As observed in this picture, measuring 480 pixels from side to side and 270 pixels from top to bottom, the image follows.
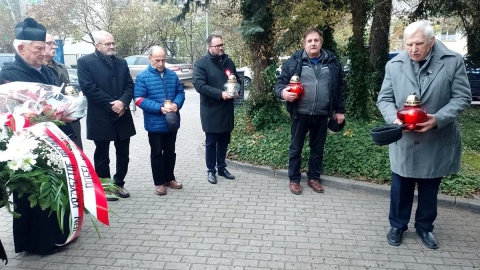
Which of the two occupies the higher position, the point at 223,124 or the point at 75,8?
the point at 75,8

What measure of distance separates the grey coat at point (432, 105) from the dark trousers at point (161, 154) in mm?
2598

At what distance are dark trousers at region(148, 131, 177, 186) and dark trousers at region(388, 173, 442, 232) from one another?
2.66 meters

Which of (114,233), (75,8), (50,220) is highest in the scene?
(75,8)

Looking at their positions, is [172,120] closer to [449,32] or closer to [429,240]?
[429,240]

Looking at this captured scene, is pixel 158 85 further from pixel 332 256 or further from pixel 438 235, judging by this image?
pixel 438 235

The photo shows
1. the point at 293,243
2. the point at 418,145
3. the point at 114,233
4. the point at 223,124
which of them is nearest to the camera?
the point at 418,145

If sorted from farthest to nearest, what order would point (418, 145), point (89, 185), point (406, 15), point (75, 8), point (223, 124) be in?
1. point (75, 8)
2. point (406, 15)
3. point (223, 124)
4. point (418, 145)
5. point (89, 185)

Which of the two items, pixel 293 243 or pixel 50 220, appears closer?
pixel 50 220

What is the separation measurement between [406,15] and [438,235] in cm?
598

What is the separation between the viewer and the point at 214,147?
219 inches

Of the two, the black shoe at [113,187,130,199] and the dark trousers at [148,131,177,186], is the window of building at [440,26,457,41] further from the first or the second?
the black shoe at [113,187,130,199]

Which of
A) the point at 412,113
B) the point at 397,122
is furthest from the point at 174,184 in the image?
the point at 412,113

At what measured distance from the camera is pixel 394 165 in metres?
Result: 3.67

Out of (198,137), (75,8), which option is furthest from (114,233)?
(75,8)
